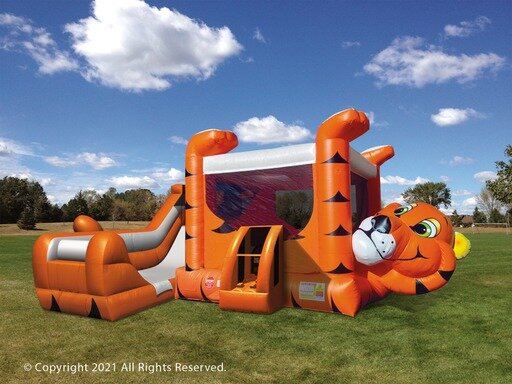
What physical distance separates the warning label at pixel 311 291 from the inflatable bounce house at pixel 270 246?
13 millimetres

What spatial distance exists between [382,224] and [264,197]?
1.77 m

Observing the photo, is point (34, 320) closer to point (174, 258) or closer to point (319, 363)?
point (174, 258)

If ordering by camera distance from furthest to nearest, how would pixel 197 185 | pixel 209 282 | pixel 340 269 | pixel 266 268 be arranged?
1. pixel 197 185
2. pixel 209 282
3. pixel 340 269
4. pixel 266 268

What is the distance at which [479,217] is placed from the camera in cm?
5125

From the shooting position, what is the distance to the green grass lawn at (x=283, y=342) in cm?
350

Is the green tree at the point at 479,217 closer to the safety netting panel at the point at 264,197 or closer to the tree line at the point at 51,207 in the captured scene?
the tree line at the point at 51,207

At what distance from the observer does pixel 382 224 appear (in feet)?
17.3

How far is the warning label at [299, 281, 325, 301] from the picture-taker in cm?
543

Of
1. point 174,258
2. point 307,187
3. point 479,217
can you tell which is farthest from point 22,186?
point 479,217

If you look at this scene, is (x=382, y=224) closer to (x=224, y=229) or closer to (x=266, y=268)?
(x=266, y=268)

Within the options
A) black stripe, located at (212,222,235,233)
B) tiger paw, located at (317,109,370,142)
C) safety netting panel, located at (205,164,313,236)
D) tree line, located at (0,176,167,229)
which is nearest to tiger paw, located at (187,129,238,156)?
safety netting panel, located at (205,164,313,236)

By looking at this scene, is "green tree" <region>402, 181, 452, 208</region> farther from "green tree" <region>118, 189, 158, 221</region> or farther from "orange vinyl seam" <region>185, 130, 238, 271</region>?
"orange vinyl seam" <region>185, 130, 238, 271</region>

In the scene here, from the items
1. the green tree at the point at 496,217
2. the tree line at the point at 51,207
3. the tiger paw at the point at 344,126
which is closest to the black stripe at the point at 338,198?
the tiger paw at the point at 344,126

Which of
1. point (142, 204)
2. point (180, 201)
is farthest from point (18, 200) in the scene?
point (180, 201)
